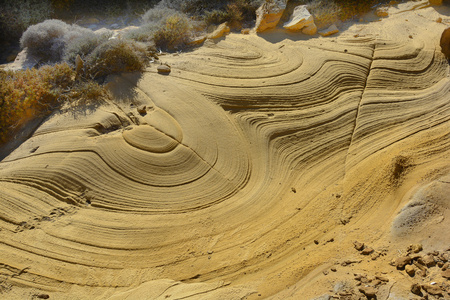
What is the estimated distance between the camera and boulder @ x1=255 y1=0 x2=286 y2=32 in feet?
25.0

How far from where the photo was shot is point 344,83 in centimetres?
621

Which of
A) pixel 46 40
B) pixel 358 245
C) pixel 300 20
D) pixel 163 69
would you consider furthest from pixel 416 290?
pixel 46 40

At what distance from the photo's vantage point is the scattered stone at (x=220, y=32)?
24.3 ft

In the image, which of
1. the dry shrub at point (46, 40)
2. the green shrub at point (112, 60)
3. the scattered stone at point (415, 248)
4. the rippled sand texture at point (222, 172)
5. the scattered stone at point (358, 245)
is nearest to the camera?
the scattered stone at point (415, 248)

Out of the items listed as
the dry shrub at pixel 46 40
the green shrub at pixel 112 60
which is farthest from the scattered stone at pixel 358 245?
the dry shrub at pixel 46 40

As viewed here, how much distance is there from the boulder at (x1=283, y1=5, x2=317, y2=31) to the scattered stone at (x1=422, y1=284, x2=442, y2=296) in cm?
610

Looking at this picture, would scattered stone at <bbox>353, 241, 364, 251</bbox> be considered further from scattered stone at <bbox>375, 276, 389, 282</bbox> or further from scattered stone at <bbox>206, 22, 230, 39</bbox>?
scattered stone at <bbox>206, 22, 230, 39</bbox>

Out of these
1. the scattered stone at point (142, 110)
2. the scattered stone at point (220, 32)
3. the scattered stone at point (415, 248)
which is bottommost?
the scattered stone at point (415, 248)

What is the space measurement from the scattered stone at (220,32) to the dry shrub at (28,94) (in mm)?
3125

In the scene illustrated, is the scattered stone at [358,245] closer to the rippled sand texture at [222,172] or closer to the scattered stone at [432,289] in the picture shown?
the rippled sand texture at [222,172]

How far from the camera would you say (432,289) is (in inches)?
111

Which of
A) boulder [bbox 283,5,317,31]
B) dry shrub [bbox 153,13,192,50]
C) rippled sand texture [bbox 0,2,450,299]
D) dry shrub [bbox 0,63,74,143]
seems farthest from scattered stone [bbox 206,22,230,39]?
dry shrub [bbox 0,63,74,143]

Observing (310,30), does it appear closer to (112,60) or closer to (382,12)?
(382,12)

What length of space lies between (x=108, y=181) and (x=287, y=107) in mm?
3220
